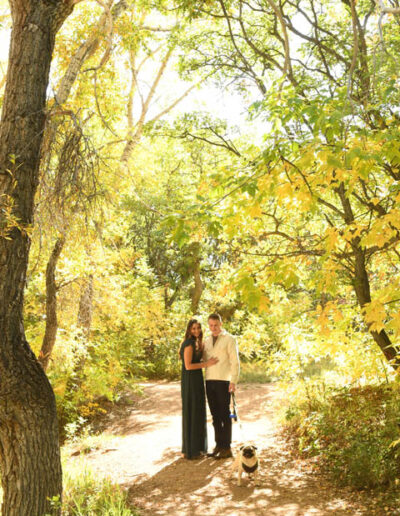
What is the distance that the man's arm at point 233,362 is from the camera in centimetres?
611

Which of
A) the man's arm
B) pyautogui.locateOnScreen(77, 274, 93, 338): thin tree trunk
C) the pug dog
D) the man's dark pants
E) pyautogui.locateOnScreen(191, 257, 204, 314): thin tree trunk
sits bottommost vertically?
the pug dog

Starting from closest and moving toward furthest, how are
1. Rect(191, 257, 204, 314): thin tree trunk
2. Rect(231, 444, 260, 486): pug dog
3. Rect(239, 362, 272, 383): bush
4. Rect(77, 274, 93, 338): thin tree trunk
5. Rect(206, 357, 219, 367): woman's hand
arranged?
Rect(231, 444, 260, 486): pug dog
Rect(206, 357, 219, 367): woman's hand
Rect(77, 274, 93, 338): thin tree trunk
Rect(239, 362, 272, 383): bush
Rect(191, 257, 204, 314): thin tree trunk

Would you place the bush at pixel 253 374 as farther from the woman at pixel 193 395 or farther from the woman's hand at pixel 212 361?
the woman's hand at pixel 212 361

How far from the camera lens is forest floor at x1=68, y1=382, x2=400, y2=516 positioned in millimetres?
4797

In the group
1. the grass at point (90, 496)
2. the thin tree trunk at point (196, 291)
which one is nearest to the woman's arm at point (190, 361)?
the grass at point (90, 496)

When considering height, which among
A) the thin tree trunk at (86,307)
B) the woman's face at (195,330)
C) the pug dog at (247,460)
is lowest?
the pug dog at (247,460)

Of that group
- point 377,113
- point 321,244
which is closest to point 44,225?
point 321,244

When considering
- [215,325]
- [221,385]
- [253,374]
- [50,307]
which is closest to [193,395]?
[221,385]

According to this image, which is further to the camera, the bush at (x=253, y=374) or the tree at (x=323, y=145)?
the bush at (x=253, y=374)

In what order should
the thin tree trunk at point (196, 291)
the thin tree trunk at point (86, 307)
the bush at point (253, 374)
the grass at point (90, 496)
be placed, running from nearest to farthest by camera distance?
the grass at point (90, 496), the thin tree trunk at point (86, 307), the bush at point (253, 374), the thin tree trunk at point (196, 291)

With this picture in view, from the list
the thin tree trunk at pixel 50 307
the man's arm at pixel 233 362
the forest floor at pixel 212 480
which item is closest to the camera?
the forest floor at pixel 212 480

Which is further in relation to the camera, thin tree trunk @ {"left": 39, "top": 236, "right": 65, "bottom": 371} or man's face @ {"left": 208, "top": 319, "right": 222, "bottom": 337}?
thin tree trunk @ {"left": 39, "top": 236, "right": 65, "bottom": 371}

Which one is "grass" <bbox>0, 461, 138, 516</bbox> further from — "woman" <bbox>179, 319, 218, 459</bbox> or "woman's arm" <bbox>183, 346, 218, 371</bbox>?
"woman's arm" <bbox>183, 346, 218, 371</bbox>

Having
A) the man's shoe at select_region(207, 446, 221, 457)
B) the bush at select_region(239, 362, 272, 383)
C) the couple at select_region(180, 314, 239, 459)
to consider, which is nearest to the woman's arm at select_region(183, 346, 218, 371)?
the couple at select_region(180, 314, 239, 459)
